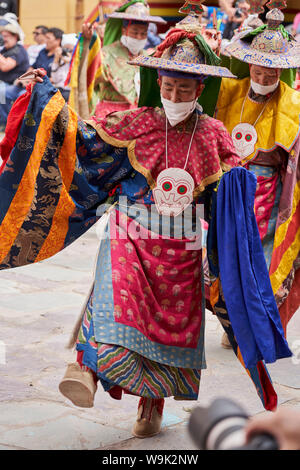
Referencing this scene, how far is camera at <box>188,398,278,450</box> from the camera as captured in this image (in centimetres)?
145

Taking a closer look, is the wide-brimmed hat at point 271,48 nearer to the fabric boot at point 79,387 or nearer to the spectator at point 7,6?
the fabric boot at point 79,387

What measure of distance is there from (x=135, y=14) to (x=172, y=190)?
177 inches

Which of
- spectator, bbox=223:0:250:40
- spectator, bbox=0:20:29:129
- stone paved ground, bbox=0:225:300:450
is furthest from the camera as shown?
spectator, bbox=0:20:29:129

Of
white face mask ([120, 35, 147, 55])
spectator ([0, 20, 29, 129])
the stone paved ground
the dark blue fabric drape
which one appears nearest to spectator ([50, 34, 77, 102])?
spectator ([0, 20, 29, 129])

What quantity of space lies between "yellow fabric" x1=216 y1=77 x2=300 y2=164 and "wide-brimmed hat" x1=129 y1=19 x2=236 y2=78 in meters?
1.03

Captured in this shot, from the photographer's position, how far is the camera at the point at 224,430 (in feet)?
4.76

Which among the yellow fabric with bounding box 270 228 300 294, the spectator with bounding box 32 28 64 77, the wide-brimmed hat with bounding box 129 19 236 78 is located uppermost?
the wide-brimmed hat with bounding box 129 19 236 78

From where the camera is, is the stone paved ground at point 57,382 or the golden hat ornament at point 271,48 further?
the golden hat ornament at point 271,48

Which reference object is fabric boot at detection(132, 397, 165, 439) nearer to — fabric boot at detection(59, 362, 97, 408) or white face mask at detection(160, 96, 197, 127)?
fabric boot at detection(59, 362, 97, 408)

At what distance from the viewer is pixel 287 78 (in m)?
4.76

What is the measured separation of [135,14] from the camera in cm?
760

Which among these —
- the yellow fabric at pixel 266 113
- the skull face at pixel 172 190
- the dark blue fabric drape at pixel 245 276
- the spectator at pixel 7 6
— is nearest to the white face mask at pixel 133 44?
the yellow fabric at pixel 266 113

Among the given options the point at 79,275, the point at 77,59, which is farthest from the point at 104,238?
the point at 77,59

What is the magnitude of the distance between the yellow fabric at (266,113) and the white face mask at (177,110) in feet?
3.66
